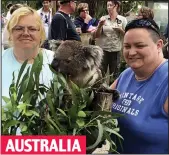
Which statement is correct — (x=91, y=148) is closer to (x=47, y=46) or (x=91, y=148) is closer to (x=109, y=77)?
(x=109, y=77)

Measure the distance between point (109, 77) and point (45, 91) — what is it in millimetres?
296

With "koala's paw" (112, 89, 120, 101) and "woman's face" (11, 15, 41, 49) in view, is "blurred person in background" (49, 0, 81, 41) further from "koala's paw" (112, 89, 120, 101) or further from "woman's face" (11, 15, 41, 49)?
"koala's paw" (112, 89, 120, 101)

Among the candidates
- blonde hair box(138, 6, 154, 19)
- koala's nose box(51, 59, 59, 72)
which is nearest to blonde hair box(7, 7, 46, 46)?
koala's nose box(51, 59, 59, 72)

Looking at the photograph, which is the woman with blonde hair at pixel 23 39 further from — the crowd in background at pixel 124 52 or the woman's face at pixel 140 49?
the woman's face at pixel 140 49

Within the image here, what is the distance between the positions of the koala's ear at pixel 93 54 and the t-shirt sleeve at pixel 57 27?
111 mm

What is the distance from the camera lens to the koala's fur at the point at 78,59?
1.50 metres

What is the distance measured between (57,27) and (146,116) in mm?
502

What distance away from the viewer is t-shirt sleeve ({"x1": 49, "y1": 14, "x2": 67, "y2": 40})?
1439 millimetres

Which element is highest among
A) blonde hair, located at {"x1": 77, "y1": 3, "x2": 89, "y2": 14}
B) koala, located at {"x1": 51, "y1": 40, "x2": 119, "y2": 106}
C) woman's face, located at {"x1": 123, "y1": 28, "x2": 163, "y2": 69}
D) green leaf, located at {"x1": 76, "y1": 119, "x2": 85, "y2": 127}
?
blonde hair, located at {"x1": 77, "y1": 3, "x2": 89, "y2": 14}

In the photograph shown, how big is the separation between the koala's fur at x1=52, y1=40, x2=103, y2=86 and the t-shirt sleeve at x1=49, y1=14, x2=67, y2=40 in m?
0.05

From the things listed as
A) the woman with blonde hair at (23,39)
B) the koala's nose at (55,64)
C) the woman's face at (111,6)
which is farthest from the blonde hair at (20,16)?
the woman's face at (111,6)

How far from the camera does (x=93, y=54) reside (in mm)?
1547

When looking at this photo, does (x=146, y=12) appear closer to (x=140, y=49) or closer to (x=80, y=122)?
(x=140, y=49)

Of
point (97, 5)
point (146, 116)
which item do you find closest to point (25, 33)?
point (97, 5)
